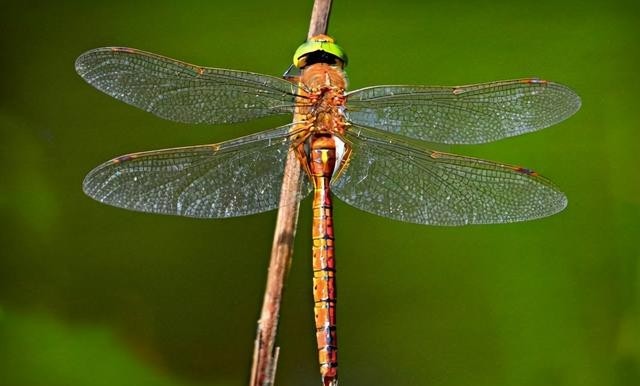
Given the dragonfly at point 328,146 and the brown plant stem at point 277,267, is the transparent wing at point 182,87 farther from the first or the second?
the brown plant stem at point 277,267

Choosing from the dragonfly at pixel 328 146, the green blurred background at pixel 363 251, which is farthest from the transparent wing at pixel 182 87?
the green blurred background at pixel 363 251

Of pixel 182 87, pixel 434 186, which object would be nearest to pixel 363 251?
pixel 434 186

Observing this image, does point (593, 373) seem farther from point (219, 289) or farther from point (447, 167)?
point (219, 289)

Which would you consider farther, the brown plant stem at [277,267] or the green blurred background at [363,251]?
the green blurred background at [363,251]

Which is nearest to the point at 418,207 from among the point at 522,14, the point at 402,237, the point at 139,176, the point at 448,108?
the point at 448,108

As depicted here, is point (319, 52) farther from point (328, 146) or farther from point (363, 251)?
point (363, 251)

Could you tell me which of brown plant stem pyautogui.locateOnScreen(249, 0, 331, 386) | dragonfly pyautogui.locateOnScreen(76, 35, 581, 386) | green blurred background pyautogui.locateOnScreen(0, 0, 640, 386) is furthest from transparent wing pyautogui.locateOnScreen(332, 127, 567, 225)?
green blurred background pyautogui.locateOnScreen(0, 0, 640, 386)

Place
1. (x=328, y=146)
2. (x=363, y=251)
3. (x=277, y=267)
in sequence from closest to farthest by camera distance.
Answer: (x=277, y=267) → (x=328, y=146) → (x=363, y=251)
